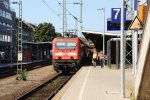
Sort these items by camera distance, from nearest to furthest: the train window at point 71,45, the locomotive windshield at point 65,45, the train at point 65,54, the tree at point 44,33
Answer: the train at point 65,54 → the locomotive windshield at point 65,45 → the train window at point 71,45 → the tree at point 44,33

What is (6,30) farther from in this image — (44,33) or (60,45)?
(60,45)

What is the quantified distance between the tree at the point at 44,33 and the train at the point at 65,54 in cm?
7933

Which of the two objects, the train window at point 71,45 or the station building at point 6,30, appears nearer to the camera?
the train window at point 71,45

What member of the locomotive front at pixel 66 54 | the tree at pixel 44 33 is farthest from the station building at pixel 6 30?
the locomotive front at pixel 66 54

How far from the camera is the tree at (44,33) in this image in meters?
116

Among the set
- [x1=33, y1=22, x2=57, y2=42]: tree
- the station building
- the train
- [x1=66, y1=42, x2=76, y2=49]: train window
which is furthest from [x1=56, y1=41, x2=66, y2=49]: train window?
[x1=33, y1=22, x2=57, y2=42]: tree

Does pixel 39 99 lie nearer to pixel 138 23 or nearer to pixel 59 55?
pixel 138 23

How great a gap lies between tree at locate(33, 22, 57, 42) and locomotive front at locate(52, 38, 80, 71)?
7933cm

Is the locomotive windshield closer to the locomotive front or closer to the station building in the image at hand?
the locomotive front

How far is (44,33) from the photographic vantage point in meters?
116

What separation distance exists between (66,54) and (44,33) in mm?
81458

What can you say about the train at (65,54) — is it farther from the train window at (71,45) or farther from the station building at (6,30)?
the station building at (6,30)

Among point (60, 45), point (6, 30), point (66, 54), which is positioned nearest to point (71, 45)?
point (60, 45)

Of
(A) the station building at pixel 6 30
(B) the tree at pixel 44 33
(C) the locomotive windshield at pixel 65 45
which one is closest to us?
(C) the locomotive windshield at pixel 65 45
